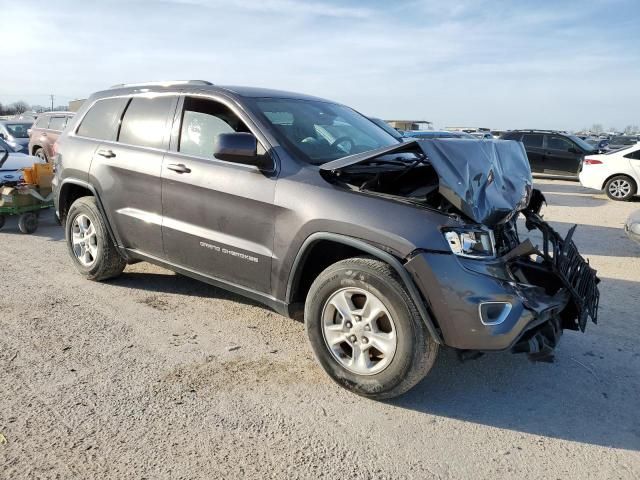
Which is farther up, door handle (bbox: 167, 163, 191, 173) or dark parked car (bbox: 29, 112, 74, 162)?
door handle (bbox: 167, 163, 191, 173)

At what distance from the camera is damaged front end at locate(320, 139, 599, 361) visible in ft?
9.21

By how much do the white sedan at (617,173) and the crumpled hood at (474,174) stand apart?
33.5 feet

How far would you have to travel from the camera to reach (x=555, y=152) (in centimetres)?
1664

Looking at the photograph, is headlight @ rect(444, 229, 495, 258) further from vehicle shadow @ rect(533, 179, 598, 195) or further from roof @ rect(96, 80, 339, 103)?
vehicle shadow @ rect(533, 179, 598, 195)

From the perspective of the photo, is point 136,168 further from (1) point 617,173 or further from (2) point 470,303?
(1) point 617,173

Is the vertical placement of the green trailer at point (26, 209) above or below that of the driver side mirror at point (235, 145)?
below

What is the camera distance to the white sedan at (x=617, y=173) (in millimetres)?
11984

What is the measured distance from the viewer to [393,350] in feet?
9.86

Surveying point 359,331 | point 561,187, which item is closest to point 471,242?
point 359,331

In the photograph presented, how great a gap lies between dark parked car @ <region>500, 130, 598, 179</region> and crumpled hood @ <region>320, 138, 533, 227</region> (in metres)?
14.0

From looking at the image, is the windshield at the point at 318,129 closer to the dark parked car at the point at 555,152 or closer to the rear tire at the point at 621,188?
the rear tire at the point at 621,188

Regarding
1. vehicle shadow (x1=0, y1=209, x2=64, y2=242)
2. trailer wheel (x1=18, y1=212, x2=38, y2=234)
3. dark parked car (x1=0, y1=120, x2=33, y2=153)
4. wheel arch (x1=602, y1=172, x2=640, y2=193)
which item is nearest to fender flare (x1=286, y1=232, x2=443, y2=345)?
vehicle shadow (x1=0, y1=209, x2=64, y2=242)

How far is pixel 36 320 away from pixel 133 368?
1316 mm

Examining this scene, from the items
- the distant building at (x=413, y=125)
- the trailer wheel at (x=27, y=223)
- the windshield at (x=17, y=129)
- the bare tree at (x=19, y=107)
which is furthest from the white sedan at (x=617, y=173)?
the bare tree at (x=19, y=107)
